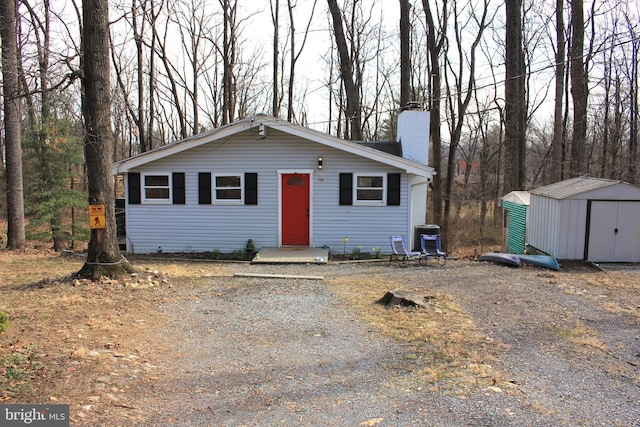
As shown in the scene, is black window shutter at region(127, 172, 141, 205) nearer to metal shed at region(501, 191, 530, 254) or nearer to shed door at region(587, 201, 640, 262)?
metal shed at region(501, 191, 530, 254)

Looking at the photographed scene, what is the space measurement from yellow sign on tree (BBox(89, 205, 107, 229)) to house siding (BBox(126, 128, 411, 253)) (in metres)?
4.73

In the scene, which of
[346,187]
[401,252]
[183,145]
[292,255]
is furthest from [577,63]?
[183,145]

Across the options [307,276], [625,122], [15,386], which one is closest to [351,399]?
[15,386]

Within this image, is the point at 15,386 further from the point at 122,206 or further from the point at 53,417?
the point at 122,206

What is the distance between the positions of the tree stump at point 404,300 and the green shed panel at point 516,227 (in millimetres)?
7716

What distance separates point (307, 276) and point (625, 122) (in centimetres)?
1937

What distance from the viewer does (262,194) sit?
12.6 meters

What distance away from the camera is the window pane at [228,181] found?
41.4 ft

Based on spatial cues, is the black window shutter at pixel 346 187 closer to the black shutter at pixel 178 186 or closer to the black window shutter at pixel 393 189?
the black window shutter at pixel 393 189

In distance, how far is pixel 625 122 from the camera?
21203 millimetres

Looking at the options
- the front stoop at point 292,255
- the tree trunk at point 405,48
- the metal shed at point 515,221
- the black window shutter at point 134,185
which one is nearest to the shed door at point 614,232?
the metal shed at point 515,221

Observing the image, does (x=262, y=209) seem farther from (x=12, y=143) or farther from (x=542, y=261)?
(x=12, y=143)

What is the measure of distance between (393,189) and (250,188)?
3848mm

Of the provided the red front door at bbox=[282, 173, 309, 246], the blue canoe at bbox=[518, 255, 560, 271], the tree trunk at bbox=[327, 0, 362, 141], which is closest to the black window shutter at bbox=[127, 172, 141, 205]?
the red front door at bbox=[282, 173, 309, 246]
